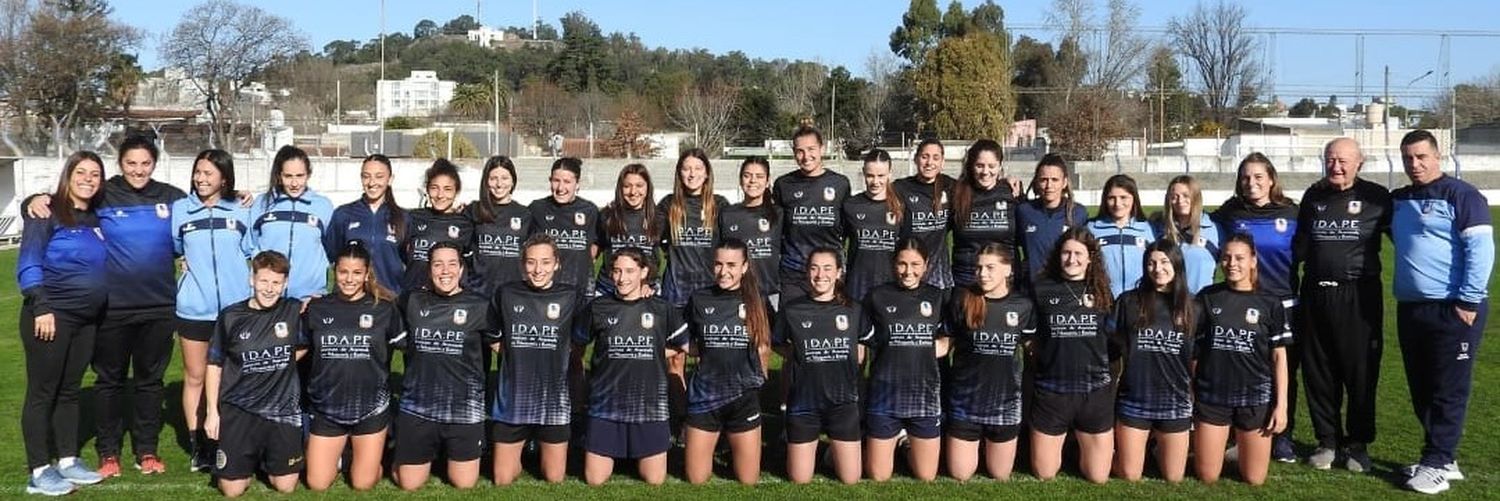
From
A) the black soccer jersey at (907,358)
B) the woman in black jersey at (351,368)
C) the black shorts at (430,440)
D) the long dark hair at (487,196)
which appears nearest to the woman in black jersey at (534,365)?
the black shorts at (430,440)

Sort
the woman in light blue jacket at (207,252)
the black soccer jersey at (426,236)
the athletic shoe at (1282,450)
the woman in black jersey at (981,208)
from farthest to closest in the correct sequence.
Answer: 1. the woman in black jersey at (981,208)
2. the black soccer jersey at (426,236)
3. the athletic shoe at (1282,450)
4. the woman in light blue jacket at (207,252)

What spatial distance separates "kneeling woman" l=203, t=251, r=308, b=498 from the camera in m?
5.30

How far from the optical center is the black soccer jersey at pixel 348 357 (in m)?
5.34

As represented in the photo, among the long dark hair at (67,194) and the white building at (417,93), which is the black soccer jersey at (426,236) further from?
the white building at (417,93)

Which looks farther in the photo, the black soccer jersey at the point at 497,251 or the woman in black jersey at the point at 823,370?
the black soccer jersey at the point at 497,251

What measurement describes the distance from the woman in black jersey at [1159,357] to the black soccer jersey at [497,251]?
2.98 meters

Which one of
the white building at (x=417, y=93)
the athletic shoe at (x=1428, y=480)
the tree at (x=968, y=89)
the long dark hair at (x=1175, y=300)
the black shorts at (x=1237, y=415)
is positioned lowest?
the athletic shoe at (x=1428, y=480)

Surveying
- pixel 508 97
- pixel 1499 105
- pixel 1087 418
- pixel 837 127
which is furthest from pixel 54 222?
pixel 1499 105

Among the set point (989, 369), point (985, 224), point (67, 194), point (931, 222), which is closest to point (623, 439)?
point (989, 369)

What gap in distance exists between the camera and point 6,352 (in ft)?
32.1

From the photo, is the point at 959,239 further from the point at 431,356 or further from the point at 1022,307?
the point at 431,356

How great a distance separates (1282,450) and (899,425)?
196 centimetres

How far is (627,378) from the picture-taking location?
548 centimetres

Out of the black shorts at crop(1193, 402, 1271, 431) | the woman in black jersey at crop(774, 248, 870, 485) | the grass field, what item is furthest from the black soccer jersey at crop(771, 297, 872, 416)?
the black shorts at crop(1193, 402, 1271, 431)
